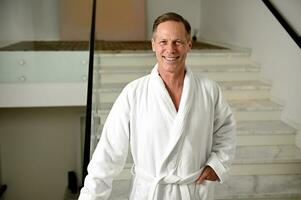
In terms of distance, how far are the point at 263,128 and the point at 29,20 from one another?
4.49m

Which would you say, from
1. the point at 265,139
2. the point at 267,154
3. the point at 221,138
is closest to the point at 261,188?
the point at 267,154

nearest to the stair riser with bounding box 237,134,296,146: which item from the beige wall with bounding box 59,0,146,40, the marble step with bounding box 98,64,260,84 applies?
the marble step with bounding box 98,64,260,84

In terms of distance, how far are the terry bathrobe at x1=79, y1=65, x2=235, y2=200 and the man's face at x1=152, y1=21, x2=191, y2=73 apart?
9 centimetres

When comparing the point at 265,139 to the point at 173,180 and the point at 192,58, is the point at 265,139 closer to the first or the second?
the point at 192,58

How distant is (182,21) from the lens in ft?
4.10

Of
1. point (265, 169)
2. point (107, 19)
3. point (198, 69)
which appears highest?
point (107, 19)

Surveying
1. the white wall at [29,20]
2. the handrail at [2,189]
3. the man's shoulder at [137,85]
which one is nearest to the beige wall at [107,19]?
the white wall at [29,20]

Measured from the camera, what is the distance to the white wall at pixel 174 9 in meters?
6.39

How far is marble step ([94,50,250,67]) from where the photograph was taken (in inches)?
159

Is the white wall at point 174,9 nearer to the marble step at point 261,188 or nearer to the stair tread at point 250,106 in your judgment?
the stair tread at point 250,106

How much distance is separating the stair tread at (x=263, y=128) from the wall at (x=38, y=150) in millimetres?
2905

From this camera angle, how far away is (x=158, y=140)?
1292 mm

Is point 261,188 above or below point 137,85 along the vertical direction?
below

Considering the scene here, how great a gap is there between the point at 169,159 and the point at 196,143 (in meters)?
0.11
